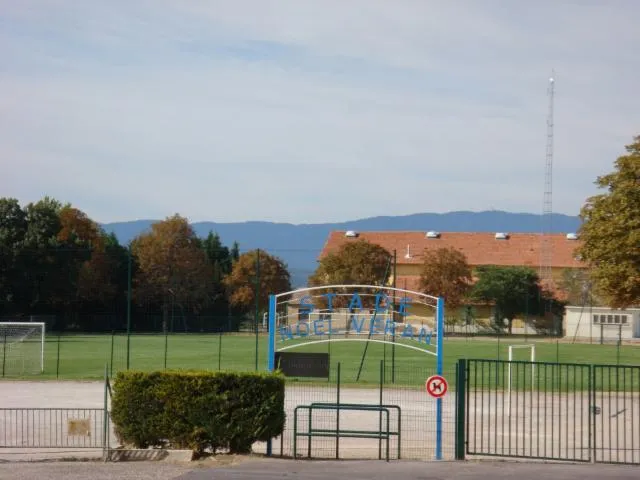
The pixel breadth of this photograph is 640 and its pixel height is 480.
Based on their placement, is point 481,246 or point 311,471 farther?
point 481,246

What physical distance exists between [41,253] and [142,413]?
188 ft

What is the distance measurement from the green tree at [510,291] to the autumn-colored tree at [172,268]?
77.2 feet

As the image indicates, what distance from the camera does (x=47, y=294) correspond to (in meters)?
77.1

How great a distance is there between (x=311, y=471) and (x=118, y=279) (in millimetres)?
67597

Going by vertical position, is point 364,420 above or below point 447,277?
below

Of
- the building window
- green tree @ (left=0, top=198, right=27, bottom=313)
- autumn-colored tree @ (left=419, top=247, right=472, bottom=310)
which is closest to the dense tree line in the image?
green tree @ (left=0, top=198, right=27, bottom=313)

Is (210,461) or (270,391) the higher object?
(270,391)

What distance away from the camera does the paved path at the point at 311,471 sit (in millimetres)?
15938

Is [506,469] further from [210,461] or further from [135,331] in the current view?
[135,331]

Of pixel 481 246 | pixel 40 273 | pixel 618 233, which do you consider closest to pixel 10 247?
pixel 40 273

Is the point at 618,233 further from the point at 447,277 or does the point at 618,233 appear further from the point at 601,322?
the point at 447,277

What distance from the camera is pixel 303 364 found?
67.1 ft

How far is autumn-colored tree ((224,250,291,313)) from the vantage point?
276 ft

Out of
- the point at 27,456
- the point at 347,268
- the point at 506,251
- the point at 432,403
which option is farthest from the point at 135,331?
the point at 27,456
